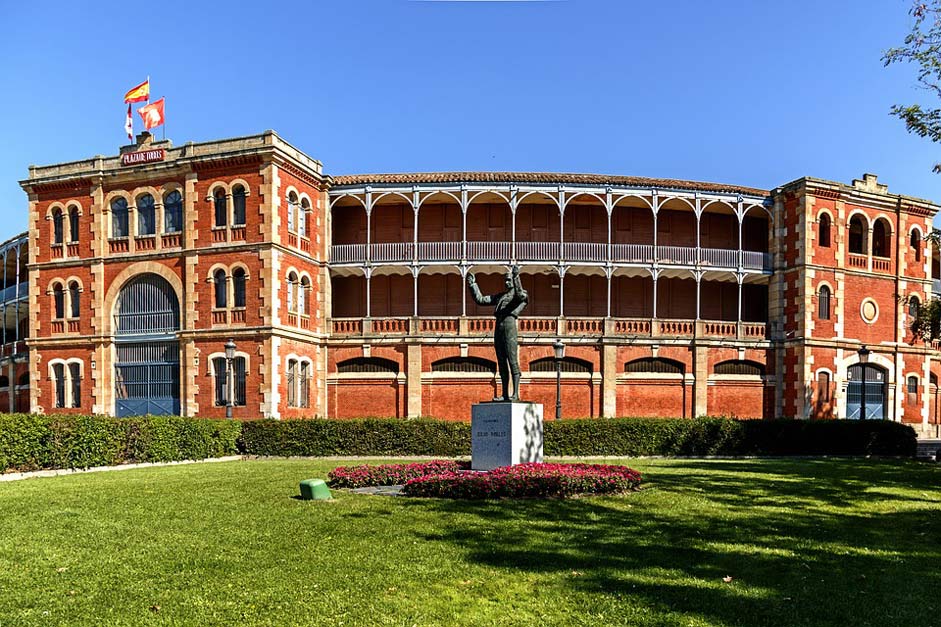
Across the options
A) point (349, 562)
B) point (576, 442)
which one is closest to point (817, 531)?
point (349, 562)

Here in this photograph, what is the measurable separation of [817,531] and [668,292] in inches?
1075

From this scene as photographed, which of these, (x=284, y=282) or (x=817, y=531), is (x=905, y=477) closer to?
(x=817, y=531)

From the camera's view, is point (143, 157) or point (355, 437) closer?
point (355, 437)

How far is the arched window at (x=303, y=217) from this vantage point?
110ft

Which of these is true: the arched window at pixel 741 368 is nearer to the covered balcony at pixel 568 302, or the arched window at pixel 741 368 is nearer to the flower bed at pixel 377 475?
the covered balcony at pixel 568 302

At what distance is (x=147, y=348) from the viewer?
1292 inches

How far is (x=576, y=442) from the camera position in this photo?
24094 millimetres

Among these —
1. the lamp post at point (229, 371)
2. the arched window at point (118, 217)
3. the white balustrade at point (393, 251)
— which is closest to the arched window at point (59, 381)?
the arched window at point (118, 217)

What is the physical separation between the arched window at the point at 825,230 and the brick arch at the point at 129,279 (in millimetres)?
28884

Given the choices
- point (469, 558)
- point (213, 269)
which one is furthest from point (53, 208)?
point (469, 558)

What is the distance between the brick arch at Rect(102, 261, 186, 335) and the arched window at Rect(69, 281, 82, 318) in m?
1.77

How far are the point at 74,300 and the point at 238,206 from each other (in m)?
9.46

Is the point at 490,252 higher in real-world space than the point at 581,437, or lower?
higher

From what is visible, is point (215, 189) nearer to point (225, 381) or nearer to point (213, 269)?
point (213, 269)
